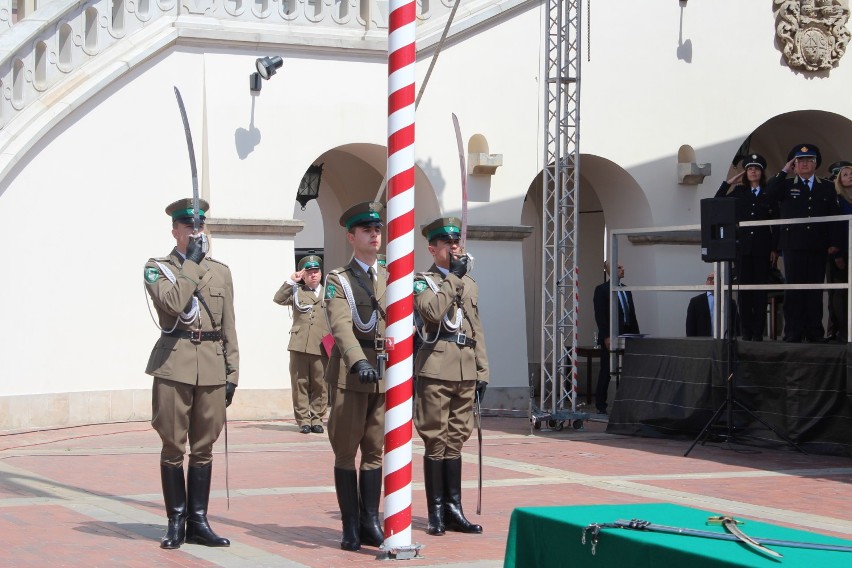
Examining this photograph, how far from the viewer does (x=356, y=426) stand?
26.1ft

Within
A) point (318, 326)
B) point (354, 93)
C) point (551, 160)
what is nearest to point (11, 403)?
point (318, 326)

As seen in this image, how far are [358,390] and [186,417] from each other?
3.36ft

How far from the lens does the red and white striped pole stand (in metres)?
7.66

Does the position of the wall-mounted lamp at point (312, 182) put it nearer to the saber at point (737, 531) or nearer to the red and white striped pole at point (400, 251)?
the red and white striped pole at point (400, 251)

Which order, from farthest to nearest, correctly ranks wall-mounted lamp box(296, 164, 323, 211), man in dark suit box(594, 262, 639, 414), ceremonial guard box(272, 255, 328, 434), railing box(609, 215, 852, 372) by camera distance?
wall-mounted lamp box(296, 164, 323, 211) → man in dark suit box(594, 262, 639, 414) → ceremonial guard box(272, 255, 328, 434) → railing box(609, 215, 852, 372)

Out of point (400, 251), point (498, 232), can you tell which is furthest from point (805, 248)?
point (400, 251)

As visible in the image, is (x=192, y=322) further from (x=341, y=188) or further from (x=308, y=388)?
(x=341, y=188)

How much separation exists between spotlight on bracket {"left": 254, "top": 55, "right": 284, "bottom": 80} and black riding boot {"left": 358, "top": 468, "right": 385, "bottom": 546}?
937 cm

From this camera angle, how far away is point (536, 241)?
72.2 ft

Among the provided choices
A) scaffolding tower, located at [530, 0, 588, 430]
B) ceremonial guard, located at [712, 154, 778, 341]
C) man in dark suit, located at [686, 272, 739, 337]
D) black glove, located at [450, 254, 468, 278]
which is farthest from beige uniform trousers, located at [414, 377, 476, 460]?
man in dark suit, located at [686, 272, 739, 337]

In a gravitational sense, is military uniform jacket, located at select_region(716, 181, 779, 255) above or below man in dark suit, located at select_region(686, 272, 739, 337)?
above

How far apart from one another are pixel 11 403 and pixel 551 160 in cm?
706

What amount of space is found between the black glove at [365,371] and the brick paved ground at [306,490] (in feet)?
3.26

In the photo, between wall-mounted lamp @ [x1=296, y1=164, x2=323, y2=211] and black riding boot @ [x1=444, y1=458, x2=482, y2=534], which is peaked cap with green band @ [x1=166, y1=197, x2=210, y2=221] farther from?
wall-mounted lamp @ [x1=296, y1=164, x2=323, y2=211]
